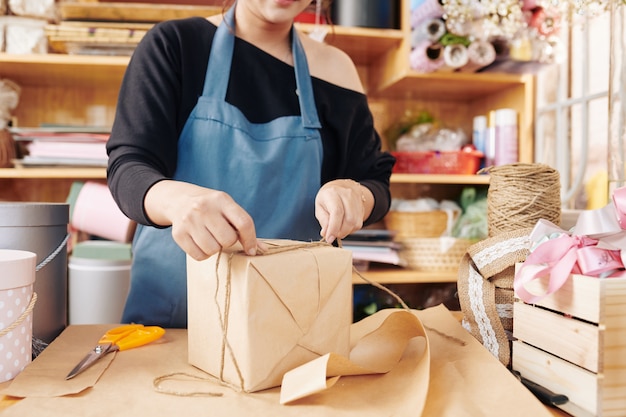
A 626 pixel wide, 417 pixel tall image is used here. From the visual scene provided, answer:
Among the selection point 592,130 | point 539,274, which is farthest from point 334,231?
point 592,130

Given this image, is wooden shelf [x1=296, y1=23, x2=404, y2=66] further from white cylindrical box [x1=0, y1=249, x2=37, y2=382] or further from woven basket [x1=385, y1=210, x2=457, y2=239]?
white cylindrical box [x1=0, y1=249, x2=37, y2=382]

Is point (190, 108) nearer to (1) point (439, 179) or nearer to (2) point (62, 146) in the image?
(2) point (62, 146)

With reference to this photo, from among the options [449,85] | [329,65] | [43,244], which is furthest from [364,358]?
[449,85]

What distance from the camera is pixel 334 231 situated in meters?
0.77

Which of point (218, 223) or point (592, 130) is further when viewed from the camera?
point (592, 130)

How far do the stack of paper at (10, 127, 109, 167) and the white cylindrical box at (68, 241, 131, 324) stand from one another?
12.7 inches

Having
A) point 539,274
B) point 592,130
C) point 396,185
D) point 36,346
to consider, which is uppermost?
point 592,130

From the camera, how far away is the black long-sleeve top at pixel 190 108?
0.86 m

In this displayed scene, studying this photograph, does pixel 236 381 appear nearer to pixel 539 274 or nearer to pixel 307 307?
pixel 307 307

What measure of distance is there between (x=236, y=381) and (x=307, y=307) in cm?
11

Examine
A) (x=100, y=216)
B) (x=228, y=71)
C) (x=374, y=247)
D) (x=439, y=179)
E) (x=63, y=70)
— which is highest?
(x=63, y=70)

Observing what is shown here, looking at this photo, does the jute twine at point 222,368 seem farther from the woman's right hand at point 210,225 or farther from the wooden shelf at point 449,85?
the wooden shelf at point 449,85

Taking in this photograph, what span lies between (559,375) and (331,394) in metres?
0.24

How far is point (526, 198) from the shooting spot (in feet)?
2.56
